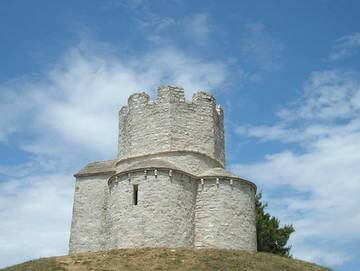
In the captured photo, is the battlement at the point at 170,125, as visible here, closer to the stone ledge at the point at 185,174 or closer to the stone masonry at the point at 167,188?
the stone masonry at the point at 167,188

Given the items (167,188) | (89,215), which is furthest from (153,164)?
(89,215)

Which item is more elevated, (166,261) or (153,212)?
(153,212)

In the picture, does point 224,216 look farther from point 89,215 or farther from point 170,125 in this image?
point 89,215

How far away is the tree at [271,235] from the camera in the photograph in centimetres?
3497

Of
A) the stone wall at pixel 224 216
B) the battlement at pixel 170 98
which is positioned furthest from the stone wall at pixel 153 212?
the battlement at pixel 170 98

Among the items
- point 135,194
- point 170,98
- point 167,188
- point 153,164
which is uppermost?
point 170,98

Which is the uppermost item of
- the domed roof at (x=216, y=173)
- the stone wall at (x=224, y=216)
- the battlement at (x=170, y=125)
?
the battlement at (x=170, y=125)

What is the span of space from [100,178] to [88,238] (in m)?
4.07

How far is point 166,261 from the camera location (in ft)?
77.8

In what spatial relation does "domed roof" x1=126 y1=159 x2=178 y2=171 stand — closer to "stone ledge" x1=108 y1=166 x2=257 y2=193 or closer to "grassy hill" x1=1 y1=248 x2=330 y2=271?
"stone ledge" x1=108 y1=166 x2=257 y2=193

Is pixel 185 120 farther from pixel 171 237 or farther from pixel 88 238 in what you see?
pixel 88 238

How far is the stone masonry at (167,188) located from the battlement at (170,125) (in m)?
0.06

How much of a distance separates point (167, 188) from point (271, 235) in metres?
11.2

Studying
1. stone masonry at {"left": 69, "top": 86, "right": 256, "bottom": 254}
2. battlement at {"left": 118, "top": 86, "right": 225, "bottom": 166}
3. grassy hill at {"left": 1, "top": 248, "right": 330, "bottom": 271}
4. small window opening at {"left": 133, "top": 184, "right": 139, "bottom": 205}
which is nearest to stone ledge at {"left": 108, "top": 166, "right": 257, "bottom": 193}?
stone masonry at {"left": 69, "top": 86, "right": 256, "bottom": 254}
